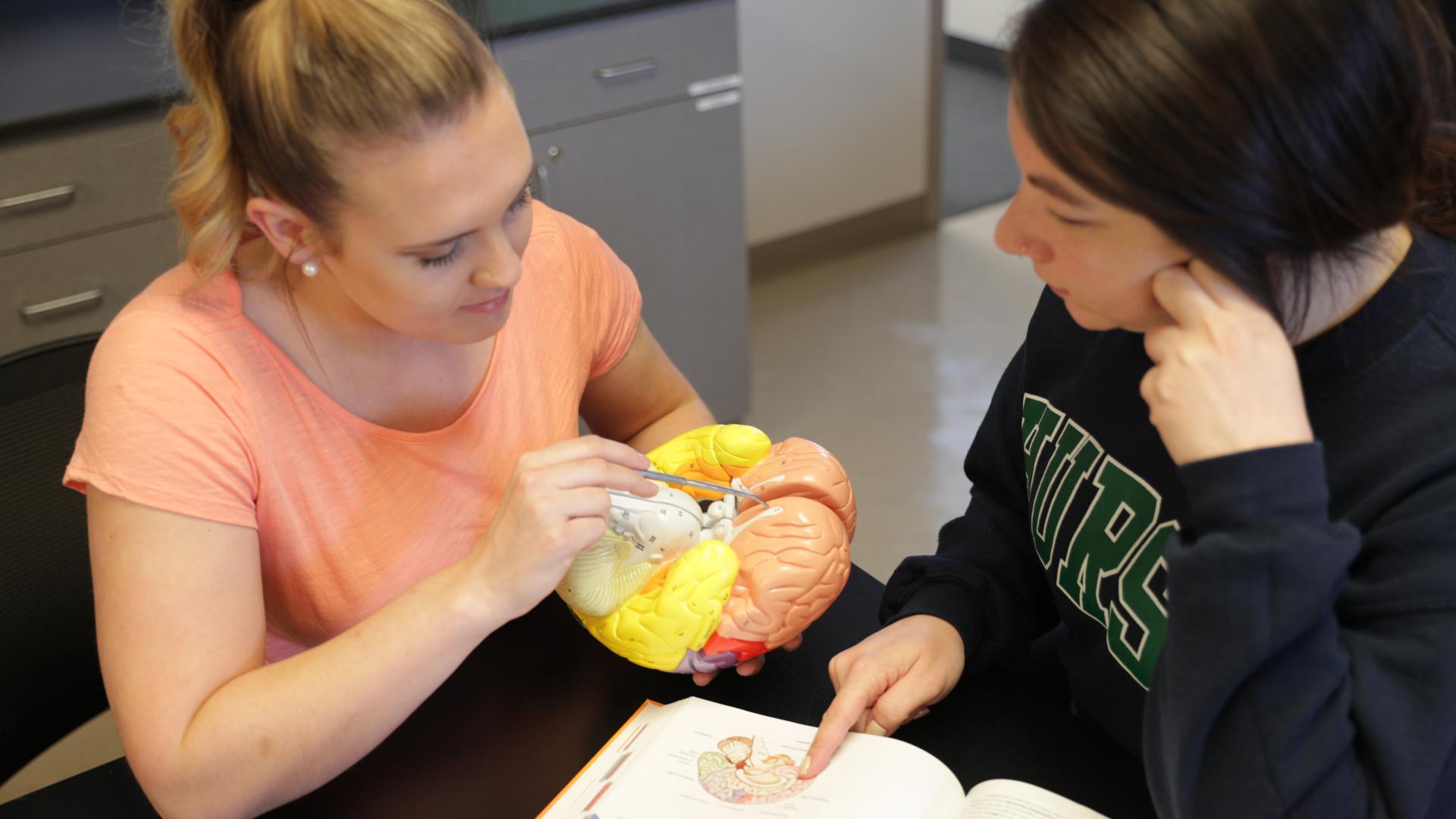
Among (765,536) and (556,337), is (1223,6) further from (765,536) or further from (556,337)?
(556,337)

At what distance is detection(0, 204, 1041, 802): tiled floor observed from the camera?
2.70 m

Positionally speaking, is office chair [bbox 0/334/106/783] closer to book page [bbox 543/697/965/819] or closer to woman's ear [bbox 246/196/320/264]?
woman's ear [bbox 246/196/320/264]

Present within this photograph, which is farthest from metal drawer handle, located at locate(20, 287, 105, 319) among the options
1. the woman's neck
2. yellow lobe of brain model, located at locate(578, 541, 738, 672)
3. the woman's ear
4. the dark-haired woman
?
the woman's neck

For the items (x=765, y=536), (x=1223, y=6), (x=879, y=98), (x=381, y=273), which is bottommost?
(x=879, y=98)

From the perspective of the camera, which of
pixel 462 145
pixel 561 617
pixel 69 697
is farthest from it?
pixel 69 697

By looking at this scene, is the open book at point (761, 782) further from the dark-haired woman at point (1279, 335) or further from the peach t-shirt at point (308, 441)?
the peach t-shirt at point (308, 441)

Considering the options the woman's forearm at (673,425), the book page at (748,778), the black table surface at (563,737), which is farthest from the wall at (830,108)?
the book page at (748,778)

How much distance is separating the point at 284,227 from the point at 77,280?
1.24 metres

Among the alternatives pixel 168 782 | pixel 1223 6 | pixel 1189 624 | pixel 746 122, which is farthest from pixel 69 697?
pixel 746 122

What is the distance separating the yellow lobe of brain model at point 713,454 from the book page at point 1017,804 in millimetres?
366

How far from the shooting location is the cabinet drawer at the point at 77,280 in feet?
6.61

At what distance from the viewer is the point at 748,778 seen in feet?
3.13

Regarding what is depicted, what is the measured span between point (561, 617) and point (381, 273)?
372mm

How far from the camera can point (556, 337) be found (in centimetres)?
134
